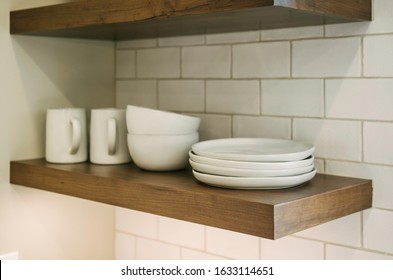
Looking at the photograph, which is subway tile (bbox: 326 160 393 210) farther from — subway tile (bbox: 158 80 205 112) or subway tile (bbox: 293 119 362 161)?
subway tile (bbox: 158 80 205 112)

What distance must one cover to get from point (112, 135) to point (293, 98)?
404mm

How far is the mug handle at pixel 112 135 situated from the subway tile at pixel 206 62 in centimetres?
24

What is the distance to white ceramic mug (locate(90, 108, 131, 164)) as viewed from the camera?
1.30 metres

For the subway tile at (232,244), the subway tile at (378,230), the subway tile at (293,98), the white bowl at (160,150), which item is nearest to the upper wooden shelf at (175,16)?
the subway tile at (293,98)

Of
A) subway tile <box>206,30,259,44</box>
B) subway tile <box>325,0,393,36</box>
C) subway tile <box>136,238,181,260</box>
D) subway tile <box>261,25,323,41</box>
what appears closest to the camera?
subway tile <box>325,0,393,36</box>

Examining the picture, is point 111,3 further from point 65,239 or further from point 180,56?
point 65,239

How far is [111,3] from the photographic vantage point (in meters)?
1.10

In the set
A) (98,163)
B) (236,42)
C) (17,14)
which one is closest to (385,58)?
(236,42)

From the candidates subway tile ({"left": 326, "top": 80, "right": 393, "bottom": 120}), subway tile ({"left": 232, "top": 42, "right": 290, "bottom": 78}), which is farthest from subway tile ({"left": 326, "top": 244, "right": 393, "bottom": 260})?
subway tile ({"left": 232, "top": 42, "right": 290, "bottom": 78})

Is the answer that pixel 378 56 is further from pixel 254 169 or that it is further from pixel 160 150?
pixel 160 150

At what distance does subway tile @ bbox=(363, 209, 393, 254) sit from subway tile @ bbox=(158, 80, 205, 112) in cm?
47

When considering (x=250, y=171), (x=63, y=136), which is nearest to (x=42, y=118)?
(x=63, y=136)

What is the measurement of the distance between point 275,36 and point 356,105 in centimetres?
24

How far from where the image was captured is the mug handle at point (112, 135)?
1.27 meters
